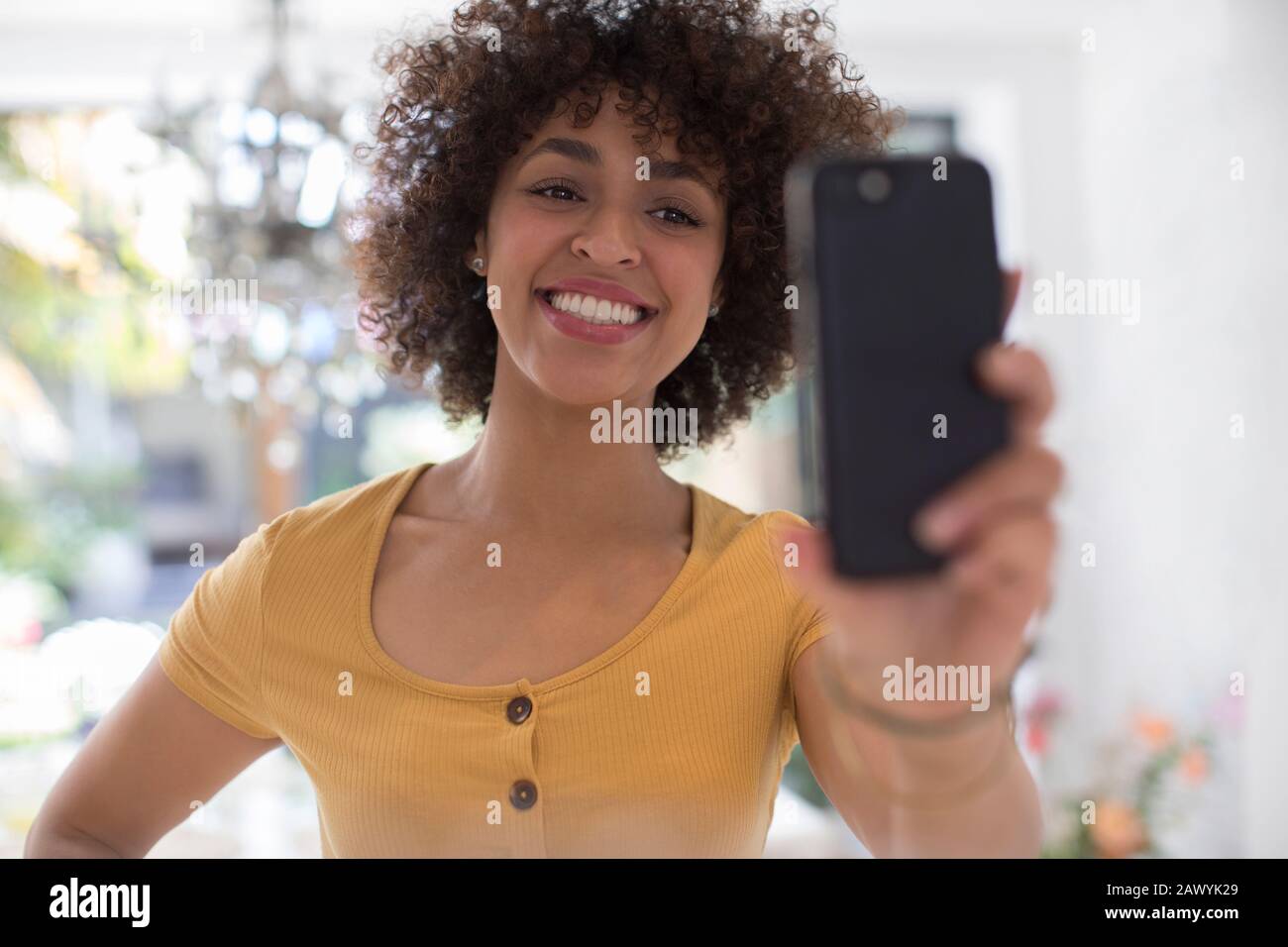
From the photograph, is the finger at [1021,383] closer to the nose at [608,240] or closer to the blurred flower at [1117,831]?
the nose at [608,240]

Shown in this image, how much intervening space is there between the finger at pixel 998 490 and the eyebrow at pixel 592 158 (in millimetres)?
474

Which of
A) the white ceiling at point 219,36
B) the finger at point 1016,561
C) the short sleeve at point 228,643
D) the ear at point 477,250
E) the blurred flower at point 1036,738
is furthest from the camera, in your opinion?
the white ceiling at point 219,36

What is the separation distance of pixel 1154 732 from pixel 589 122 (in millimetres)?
1987

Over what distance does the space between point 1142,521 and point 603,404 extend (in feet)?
6.87

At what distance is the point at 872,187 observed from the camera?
50 centimetres

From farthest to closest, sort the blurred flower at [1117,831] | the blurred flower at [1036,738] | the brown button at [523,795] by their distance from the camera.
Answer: the blurred flower at [1036,738] < the blurred flower at [1117,831] < the brown button at [523,795]

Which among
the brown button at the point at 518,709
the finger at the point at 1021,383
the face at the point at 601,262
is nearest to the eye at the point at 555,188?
the face at the point at 601,262

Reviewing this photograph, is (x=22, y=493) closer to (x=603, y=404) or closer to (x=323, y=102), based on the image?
(x=323, y=102)

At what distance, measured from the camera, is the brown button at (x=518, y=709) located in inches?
32.8

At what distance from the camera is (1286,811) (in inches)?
88.3

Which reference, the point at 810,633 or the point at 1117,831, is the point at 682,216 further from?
the point at 1117,831

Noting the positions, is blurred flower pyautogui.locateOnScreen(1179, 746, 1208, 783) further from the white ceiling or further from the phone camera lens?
the phone camera lens
